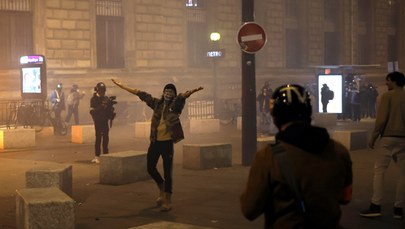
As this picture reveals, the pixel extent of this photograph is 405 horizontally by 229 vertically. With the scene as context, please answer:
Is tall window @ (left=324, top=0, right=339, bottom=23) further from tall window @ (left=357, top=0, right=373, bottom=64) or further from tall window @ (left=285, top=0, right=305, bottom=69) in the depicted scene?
tall window @ (left=285, top=0, right=305, bottom=69)

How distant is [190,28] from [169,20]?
222 centimetres

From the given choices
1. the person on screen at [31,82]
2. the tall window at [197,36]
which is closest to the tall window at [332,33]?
the tall window at [197,36]

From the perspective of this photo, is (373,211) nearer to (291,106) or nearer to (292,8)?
(291,106)

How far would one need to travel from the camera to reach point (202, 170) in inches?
520

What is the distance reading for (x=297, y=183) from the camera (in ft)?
11.2

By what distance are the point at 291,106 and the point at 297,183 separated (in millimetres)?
396

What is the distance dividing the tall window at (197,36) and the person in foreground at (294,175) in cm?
3232

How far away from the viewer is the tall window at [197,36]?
36.1 m

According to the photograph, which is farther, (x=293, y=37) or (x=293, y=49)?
(x=293, y=37)

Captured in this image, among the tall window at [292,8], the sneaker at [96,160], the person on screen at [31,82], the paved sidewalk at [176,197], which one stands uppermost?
the tall window at [292,8]

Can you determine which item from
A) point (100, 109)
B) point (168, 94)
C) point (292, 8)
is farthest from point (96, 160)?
point (292, 8)

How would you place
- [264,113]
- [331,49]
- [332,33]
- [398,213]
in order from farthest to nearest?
[332,33] < [331,49] < [264,113] < [398,213]

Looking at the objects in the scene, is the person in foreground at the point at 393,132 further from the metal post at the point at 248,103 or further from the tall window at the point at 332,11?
the tall window at the point at 332,11

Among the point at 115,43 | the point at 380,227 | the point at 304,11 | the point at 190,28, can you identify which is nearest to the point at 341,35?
the point at 304,11
